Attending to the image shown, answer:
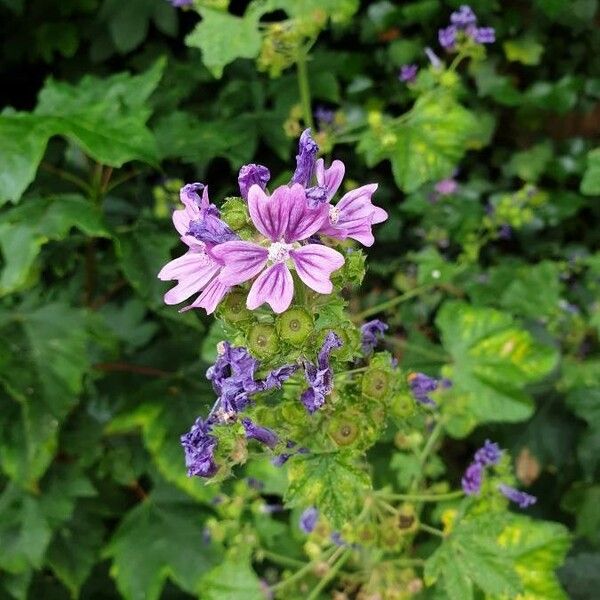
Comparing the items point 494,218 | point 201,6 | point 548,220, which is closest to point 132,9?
point 201,6

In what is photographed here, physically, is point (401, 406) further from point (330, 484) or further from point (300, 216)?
point (300, 216)

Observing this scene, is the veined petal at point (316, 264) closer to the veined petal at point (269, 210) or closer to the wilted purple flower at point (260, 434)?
the veined petal at point (269, 210)

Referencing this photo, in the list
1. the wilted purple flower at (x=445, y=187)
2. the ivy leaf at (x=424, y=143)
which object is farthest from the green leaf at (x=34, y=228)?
the wilted purple flower at (x=445, y=187)

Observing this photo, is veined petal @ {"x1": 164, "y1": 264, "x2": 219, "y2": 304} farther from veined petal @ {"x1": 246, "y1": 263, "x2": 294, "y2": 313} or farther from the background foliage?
the background foliage

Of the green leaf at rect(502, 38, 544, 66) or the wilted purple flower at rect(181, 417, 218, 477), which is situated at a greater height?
the wilted purple flower at rect(181, 417, 218, 477)

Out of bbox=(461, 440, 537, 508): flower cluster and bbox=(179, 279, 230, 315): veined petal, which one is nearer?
bbox=(179, 279, 230, 315): veined petal

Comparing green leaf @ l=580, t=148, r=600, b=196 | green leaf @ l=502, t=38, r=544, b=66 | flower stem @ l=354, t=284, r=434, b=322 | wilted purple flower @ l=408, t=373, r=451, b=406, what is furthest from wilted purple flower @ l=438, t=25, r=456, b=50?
wilted purple flower @ l=408, t=373, r=451, b=406

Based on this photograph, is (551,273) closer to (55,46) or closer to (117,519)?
(117,519)
